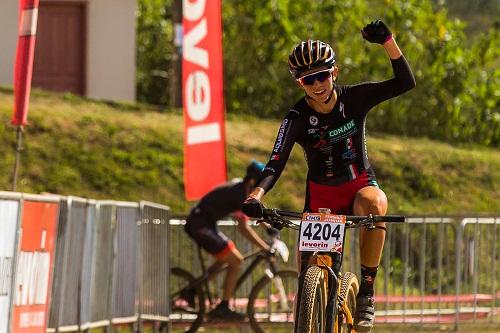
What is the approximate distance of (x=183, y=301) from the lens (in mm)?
17828

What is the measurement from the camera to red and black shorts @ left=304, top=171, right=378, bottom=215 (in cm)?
1041

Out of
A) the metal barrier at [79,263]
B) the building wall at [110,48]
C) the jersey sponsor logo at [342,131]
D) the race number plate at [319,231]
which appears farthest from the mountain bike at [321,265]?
the building wall at [110,48]

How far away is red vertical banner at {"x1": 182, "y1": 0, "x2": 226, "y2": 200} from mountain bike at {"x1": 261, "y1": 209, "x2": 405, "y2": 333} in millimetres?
7978

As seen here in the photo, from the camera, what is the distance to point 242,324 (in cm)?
1744

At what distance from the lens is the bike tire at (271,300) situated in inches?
676

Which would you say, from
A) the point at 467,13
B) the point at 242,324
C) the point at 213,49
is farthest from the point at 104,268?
the point at 467,13

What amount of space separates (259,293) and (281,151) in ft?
24.3

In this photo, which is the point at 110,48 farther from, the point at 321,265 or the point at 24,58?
the point at 321,265

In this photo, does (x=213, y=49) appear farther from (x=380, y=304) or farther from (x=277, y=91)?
(x=277, y=91)

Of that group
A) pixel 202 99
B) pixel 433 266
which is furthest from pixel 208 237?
pixel 433 266

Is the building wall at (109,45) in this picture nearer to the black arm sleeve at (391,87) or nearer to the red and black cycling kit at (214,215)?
the red and black cycling kit at (214,215)

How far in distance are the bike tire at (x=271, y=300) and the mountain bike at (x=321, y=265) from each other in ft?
23.5

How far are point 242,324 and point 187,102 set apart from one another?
2678 millimetres

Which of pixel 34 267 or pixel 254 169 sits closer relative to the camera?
pixel 34 267
